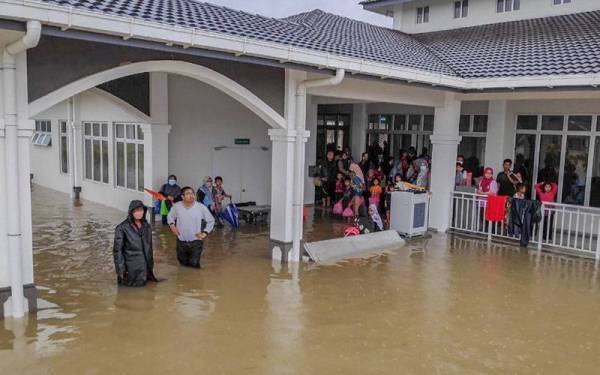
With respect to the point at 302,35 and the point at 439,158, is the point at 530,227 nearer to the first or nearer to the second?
the point at 439,158

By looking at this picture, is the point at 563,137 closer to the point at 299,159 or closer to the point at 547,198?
the point at 547,198

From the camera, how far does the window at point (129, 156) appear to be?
12.5m

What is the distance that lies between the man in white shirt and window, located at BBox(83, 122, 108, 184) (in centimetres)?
690

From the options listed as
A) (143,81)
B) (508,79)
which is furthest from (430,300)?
(143,81)

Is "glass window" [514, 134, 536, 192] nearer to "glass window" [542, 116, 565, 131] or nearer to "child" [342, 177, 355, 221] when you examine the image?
"glass window" [542, 116, 565, 131]

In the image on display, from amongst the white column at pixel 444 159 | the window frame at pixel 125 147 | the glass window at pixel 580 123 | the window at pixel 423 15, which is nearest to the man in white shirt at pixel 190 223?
the window frame at pixel 125 147

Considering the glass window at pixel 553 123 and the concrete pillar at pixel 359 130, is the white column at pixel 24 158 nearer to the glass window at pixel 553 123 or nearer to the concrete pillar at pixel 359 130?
the glass window at pixel 553 123

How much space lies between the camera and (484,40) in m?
13.1

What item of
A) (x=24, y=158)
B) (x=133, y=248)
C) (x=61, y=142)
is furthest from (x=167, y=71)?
(x=61, y=142)

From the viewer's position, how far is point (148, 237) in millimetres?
7059

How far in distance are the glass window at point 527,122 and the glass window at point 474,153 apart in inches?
39.1

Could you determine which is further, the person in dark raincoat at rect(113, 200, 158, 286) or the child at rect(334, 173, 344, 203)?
the child at rect(334, 173, 344, 203)

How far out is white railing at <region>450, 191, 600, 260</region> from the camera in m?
9.65

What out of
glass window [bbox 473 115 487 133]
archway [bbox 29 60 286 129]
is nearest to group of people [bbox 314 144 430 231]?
glass window [bbox 473 115 487 133]
